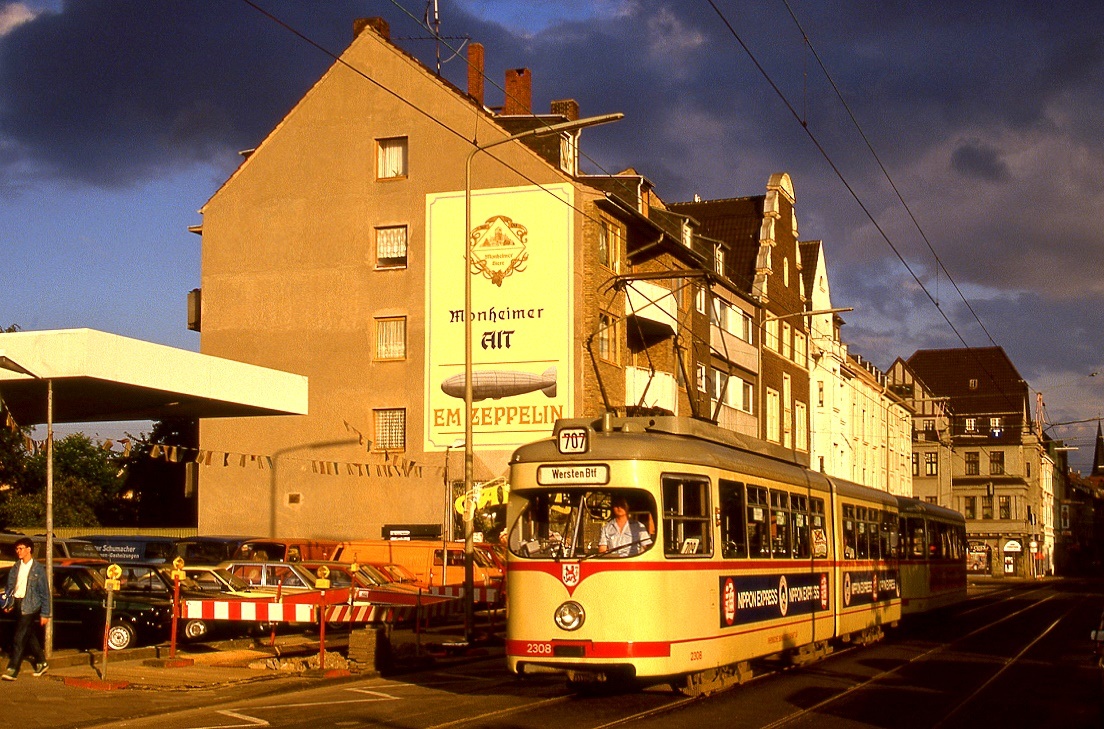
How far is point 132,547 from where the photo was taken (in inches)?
1273

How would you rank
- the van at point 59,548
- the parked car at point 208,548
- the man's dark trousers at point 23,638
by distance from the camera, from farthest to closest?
the parked car at point 208,548 → the van at point 59,548 → the man's dark trousers at point 23,638

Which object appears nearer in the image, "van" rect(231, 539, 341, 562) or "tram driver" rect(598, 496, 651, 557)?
"tram driver" rect(598, 496, 651, 557)

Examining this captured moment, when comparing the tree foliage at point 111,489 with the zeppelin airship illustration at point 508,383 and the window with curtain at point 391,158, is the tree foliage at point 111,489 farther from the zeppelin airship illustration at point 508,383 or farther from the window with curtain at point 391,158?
the zeppelin airship illustration at point 508,383

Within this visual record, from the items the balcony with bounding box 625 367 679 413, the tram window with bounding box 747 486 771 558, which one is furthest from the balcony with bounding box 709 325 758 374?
the tram window with bounding box 747 486 771 558

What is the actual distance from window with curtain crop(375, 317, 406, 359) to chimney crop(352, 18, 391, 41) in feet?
27.0

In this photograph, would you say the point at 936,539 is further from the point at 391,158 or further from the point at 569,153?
the point at 391,158

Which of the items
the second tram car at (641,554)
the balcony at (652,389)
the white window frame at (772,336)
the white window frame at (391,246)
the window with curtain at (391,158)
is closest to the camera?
the second tram car at (641,554)

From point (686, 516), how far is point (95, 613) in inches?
405

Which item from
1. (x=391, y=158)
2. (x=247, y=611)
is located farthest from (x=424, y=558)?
(x=391, y=158)

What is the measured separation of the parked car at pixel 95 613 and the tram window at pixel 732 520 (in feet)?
31.6

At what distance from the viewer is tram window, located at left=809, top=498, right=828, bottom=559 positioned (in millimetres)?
19866

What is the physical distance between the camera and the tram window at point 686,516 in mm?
14773

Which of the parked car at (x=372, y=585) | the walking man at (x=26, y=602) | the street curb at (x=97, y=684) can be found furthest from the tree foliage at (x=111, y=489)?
the street curb at (x=97, y=684)

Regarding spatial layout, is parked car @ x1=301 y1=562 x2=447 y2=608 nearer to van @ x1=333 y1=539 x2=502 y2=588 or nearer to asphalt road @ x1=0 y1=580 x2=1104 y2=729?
asphalt road @ x1=0 y1=580 x2=1104 y2=729
